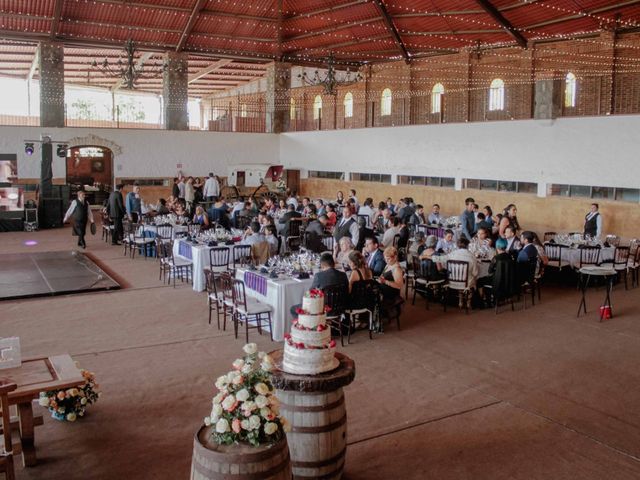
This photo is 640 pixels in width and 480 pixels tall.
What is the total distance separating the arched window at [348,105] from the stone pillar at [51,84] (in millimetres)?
11705

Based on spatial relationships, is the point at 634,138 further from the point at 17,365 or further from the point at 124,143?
the point at 124,143

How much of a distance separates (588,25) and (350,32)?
9.05m

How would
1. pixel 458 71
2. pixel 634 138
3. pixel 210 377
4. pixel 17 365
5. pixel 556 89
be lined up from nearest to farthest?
1. pixel 17 365
2. pixel 210 377
3. pixel 634 138
4. pixel 556 89
5. pixel 458 71

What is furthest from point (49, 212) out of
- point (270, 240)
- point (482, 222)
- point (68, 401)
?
point (68, 401)

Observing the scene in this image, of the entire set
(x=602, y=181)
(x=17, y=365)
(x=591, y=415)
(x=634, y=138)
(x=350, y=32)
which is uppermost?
(x=350, y=32)

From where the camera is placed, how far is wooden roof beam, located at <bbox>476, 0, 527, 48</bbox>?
19.0 meters

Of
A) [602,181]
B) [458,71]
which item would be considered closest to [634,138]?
[602,181]

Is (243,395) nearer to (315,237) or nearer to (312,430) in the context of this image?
(312,430)

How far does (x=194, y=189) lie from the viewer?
71.7 feet

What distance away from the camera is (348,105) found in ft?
93.2

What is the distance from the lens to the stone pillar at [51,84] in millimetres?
22797

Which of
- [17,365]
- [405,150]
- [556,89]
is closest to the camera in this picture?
[17,365]

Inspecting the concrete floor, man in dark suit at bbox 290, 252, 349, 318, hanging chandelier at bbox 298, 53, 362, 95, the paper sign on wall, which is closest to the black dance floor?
the concrete floor

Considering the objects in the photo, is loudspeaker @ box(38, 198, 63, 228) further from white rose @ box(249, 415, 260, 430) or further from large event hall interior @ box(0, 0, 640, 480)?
white rose @ box(249, 415, 260, 430)
